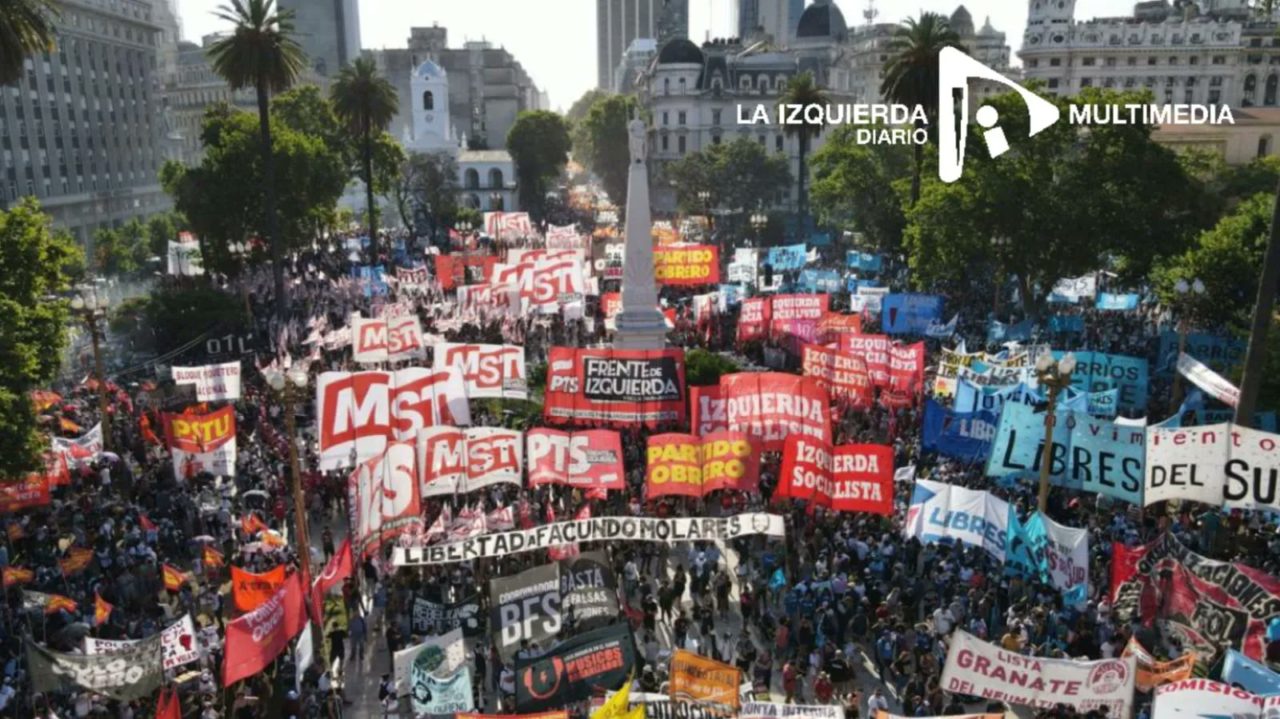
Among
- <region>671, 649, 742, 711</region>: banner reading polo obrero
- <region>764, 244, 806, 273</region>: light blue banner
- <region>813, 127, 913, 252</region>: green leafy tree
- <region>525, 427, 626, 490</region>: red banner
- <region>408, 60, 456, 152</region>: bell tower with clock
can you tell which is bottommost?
<region>671, 649, 742, 711</region>: banner reading polo obrero

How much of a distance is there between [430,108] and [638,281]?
7758 centimetres

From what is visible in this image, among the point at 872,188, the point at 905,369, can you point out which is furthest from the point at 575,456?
the point at 872,188

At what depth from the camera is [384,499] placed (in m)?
16.6

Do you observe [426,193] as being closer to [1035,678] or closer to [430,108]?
[430,108]

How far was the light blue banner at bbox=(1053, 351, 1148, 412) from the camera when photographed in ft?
79.7

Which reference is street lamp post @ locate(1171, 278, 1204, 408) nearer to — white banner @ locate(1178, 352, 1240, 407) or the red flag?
white banner @ locate(1178, 352, 1240, 407)

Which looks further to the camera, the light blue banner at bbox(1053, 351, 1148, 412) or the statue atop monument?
the statue atop monument

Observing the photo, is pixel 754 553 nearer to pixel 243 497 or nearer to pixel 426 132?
pixel 243 497

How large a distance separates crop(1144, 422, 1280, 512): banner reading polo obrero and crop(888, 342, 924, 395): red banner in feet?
27.1

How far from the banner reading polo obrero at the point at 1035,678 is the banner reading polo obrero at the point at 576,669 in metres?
3.93

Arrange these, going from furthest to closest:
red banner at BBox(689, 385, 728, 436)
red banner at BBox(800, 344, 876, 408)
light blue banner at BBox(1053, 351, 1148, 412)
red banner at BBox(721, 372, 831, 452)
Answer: light blue banner at BBox(1053, 351, 1148, 412) → red banner at BBox(800, 344, 876, 408) → red banner at BBox(689, 385, 728, 436) → red banner at BBox(721, 372, 831, 452)

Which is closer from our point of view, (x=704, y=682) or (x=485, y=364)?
(x=704, y=682)

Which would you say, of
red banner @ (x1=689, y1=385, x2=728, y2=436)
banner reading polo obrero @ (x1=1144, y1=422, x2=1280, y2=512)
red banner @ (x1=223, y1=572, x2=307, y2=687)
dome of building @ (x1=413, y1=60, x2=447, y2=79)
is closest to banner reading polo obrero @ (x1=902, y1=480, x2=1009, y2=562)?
banner reading polo obrero @ (x1=1144, y1=422, x2=1280, y2=512)

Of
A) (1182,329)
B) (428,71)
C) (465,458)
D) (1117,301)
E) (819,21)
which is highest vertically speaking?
(819,21)
